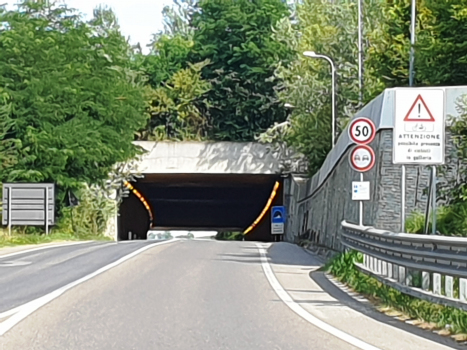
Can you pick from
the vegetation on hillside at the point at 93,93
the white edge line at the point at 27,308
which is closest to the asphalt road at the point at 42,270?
the white edge line at the point at 27,308

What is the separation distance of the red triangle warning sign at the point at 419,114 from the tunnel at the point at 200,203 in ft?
131

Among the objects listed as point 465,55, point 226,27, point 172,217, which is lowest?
point 172,217

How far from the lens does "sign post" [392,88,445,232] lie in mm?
14273

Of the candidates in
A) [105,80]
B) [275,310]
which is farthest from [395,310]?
[105,80]

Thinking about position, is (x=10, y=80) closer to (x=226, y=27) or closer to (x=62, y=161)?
(x=62, y=161)

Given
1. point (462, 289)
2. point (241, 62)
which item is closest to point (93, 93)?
point (241, 62)

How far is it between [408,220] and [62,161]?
94.7 ft

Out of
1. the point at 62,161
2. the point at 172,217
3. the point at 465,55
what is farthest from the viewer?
the point at 172,217

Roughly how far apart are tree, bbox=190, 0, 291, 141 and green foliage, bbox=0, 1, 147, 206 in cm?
Answer: 1261

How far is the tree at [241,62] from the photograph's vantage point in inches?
2420

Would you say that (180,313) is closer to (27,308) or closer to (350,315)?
(27,308)

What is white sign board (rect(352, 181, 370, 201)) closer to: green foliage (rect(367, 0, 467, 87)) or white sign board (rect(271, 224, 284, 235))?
green foliage (rect(367, 0, 467, 87))

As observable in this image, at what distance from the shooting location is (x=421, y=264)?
12.6 meters

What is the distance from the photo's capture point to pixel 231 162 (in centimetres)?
5291
